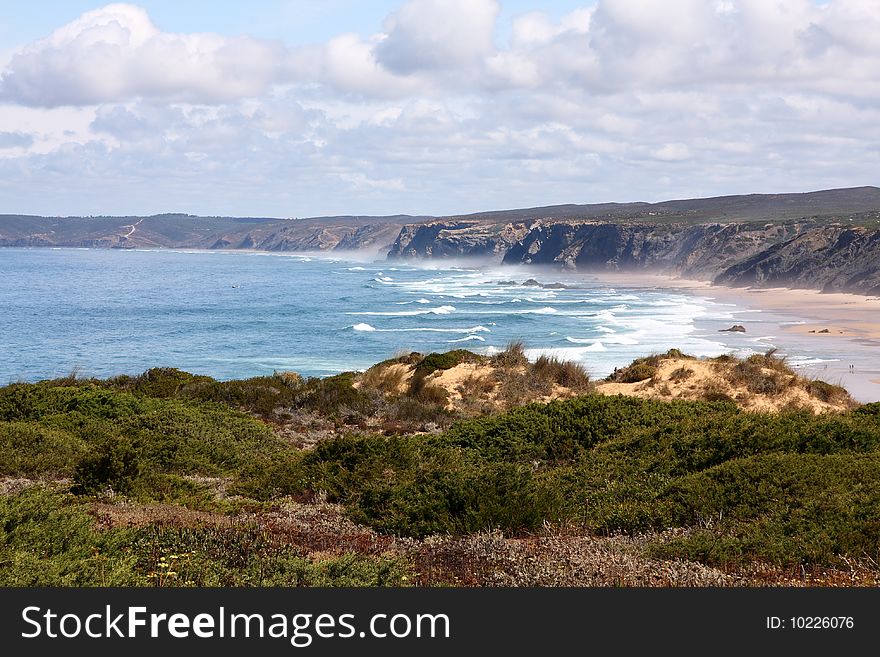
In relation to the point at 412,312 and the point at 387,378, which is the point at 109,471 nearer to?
the point at 387,378

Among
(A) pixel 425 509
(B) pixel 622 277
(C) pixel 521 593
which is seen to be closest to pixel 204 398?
(A) pixel 425 509

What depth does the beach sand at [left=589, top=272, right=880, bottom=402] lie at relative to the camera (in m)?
35.3

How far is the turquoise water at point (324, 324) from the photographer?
46.2 m

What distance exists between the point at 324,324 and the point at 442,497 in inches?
2246

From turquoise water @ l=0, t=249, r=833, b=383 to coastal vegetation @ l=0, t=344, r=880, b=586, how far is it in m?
22.7

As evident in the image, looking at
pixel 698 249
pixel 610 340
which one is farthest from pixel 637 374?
pixel 698 249

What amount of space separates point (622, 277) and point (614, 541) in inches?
4569

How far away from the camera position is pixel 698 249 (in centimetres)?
11831

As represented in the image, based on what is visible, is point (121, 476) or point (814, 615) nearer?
point (814, 615)

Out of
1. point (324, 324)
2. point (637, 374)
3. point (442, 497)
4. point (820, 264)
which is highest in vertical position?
point (820, 264)

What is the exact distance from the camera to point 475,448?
14.4 m

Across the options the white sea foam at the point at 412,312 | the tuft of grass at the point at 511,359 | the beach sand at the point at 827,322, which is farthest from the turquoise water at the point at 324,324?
the tuft of grass at the point at 511,359

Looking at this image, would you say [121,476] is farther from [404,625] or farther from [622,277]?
[622,277]

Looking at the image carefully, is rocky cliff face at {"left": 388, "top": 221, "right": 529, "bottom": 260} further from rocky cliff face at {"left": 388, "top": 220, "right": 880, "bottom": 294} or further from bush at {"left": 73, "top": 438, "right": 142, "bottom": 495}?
bush at {"left": 73, "top": 438, "right": 142, "bottom": 495}
